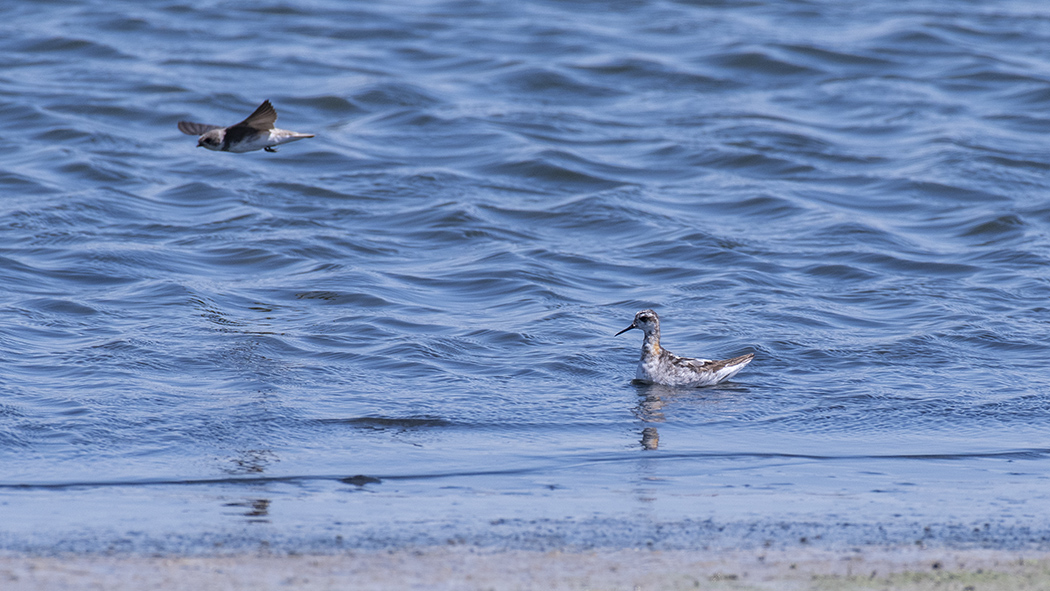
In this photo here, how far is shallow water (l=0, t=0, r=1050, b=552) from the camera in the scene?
26.2 ft

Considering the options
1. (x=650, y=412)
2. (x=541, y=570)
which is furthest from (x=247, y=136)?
(x=541, y=570)

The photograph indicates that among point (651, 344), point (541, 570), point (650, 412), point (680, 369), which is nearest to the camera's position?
point (541, 570)

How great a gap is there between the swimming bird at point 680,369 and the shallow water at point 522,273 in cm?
21

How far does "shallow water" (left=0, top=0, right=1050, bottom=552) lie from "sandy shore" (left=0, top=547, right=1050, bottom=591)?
0.24m

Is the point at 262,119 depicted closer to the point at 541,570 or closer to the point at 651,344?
the point at 651,344

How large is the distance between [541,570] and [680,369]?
16.4 ft

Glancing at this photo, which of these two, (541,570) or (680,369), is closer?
(541,570)

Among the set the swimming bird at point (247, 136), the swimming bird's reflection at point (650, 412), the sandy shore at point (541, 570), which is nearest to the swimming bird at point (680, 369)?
the swimming bird's reflection at point (650, 412)

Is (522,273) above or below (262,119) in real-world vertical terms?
below

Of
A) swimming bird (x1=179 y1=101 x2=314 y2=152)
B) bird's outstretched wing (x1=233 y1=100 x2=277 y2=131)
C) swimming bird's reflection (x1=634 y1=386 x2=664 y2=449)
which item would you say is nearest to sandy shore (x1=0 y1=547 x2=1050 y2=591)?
swimming bird's reflection (x1=634 y1=386 x2=664 y2=449)

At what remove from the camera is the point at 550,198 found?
1833cm

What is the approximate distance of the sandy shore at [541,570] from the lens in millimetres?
6289

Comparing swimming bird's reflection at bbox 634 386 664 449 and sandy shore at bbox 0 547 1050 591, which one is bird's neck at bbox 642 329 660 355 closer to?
swimming bird's reflection at bbox 634 386 664 449

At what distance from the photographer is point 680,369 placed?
11336mm
